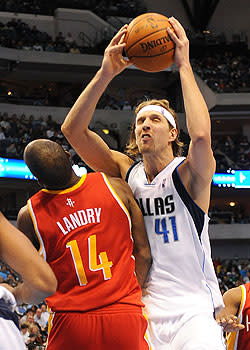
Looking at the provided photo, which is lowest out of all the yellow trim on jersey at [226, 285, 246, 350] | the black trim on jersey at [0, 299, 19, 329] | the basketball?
the yellow trim on jersey at [226, 285, 246, 350]

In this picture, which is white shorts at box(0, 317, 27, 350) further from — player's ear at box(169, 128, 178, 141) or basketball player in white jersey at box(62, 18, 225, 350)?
player's ear at box(169, 128, 178, 141)

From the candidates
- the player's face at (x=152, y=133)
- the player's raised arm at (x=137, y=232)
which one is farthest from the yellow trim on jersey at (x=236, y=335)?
the player's face at (x=152, y=133)

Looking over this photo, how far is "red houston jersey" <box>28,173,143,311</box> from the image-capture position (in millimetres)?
3117

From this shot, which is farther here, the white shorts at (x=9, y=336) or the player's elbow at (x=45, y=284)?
the player's elbow at (x=45, y=284)

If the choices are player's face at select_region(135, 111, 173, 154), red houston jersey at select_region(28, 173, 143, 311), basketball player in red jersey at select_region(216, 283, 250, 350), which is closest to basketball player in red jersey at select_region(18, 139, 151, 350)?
red houston jersey at select_region(28, 173, 143, 311)

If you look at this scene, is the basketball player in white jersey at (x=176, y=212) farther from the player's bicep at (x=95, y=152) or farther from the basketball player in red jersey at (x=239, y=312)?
the basketball player in red jersey at (x=239, y=312)

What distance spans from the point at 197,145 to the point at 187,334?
1.09 metres

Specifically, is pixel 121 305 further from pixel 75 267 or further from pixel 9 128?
pixel 9 128

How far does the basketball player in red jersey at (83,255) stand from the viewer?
10.1ft

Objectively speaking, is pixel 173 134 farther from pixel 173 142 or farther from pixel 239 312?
pixel 239 312

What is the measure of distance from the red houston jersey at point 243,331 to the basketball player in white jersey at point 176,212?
872mm

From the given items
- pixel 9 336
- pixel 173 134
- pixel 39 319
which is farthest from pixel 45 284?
pixel 39 319

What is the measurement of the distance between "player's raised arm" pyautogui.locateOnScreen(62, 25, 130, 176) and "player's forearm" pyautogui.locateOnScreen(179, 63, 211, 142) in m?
0.46

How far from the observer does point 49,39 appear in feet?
83.6
